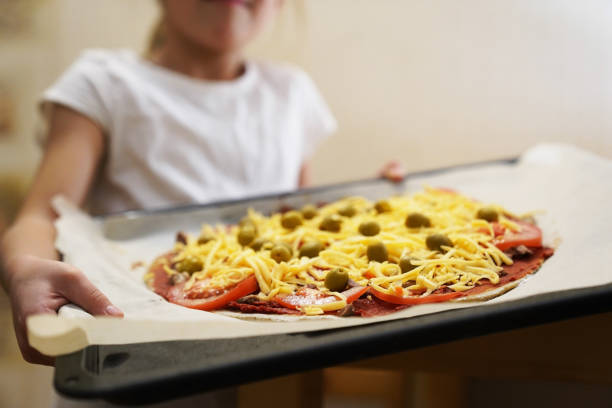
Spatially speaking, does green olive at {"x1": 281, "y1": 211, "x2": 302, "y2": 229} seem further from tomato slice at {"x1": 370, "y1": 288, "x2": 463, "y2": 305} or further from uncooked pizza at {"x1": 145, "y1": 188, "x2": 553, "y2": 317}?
tomato slice at {"x1": 370, "y1": 288, "x2": 463, "y2": 305}

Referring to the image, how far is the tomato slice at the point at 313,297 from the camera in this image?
0.90 metres

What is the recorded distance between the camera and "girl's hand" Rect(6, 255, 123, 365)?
84 centimetres

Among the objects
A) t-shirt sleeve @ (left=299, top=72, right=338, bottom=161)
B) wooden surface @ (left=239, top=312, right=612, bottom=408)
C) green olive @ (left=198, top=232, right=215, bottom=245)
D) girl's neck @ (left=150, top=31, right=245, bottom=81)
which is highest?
girl's neck @ (left=150, top=31, right=245, bottom=81)

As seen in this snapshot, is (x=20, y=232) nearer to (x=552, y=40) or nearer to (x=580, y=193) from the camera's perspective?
(x=580, y=193)

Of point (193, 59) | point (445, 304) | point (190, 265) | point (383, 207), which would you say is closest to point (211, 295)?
point (190, 265)

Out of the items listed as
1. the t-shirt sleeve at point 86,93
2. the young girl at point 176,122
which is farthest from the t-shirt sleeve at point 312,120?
the t-shirt sleeve at point 86,93

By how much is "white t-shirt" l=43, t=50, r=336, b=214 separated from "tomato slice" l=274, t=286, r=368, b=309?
991 millimetres

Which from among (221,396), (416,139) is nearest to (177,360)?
(221,396)

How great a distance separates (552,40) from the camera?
2.59m

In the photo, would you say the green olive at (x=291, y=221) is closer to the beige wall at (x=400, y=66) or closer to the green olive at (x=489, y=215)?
the green olive at (x=489, y=215)

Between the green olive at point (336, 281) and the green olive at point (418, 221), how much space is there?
0.97 feet

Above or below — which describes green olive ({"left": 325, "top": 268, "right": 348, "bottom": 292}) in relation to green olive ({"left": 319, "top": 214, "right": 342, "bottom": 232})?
below

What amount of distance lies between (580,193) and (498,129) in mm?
1491

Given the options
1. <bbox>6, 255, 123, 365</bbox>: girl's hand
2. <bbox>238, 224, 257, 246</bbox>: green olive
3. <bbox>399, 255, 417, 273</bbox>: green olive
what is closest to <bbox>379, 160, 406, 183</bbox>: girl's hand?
<bbox>238, 224, 257, 246</bbox>: green olive
